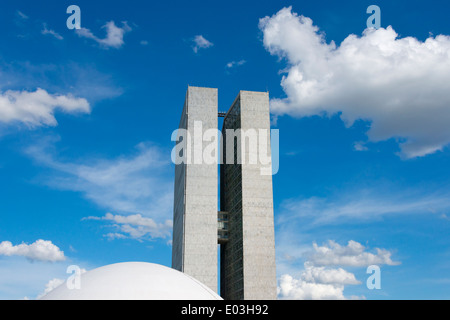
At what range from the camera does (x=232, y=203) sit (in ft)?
254

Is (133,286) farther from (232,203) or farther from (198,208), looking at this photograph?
(232,203)

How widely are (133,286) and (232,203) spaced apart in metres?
59.6

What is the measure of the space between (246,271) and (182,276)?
157ft

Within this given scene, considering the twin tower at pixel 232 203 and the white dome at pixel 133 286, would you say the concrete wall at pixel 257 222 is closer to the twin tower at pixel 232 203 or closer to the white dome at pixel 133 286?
the twin tower at pixel 232 203

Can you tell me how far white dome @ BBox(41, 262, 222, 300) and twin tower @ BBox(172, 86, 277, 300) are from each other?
47594mm

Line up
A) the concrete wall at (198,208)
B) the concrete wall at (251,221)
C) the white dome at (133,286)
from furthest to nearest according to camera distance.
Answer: the concrete wall at (198,208)
the concrete wall at (251,221)
the white dome at (133,286)

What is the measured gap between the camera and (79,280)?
19.6 metres

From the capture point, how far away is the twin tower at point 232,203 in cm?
6781

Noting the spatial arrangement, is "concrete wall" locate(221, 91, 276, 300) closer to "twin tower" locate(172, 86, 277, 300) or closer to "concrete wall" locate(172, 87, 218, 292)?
"twin tower" locate(172, 86, 277, 300)

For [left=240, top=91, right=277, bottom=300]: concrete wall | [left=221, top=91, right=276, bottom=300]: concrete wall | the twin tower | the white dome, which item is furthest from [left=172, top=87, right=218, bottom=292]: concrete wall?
the white dome

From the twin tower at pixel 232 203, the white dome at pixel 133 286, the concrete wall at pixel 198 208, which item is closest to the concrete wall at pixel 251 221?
the twin tower at pixel 232 203

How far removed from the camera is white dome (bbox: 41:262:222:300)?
17625 millimetres

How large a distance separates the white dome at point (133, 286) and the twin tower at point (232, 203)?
47.6 meters
